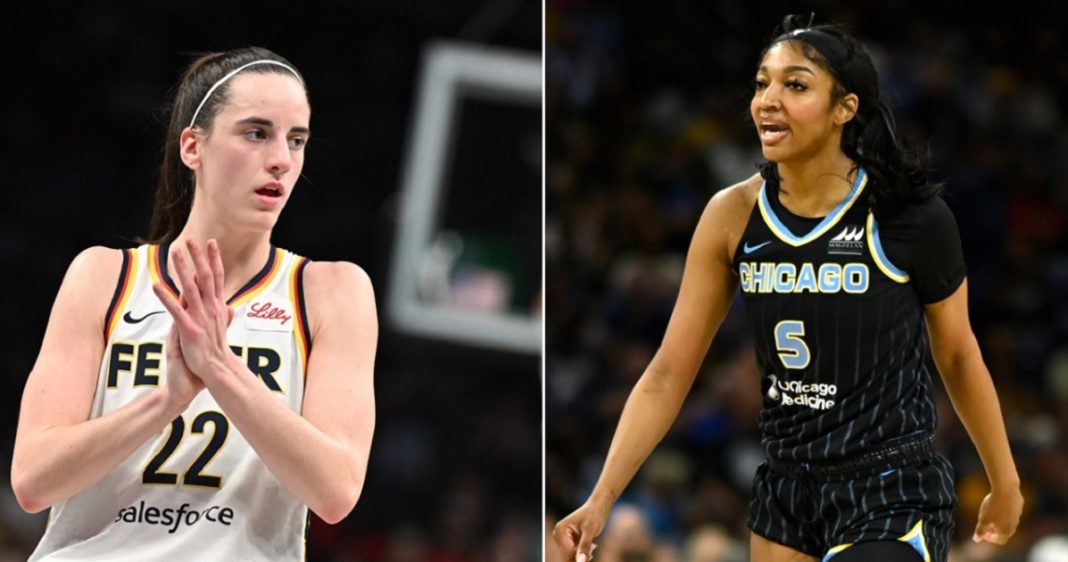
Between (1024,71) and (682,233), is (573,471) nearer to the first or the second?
(682,233)

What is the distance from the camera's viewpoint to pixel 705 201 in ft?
A: 32.0

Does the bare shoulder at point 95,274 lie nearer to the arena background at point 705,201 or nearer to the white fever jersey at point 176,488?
the white fever jersey at point 176,488

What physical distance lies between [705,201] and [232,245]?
679 centimetres

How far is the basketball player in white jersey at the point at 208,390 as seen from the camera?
2.90 metres

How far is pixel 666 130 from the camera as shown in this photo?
10422mm

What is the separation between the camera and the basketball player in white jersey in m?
2.90

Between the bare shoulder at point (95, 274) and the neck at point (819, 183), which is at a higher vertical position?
the neck at point (819, 183)

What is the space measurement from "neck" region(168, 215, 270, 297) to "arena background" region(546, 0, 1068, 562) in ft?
14.3

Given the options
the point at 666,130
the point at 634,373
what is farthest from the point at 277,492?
the point at 666,130

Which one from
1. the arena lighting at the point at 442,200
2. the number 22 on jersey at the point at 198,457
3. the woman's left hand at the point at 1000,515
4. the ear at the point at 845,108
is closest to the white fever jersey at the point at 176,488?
the number 22 on jersey at the point at 198,457

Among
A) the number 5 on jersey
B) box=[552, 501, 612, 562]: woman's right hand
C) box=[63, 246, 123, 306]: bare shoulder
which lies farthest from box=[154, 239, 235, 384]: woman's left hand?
the number 5 on jersey

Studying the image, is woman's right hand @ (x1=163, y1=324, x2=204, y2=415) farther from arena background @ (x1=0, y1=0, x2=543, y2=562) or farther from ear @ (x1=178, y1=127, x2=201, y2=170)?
arena background @ (x1=0, y1=0, x2=543, y2=562)

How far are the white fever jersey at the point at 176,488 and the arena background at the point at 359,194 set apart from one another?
284 cm

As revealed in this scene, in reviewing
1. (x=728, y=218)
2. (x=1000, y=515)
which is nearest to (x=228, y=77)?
(x=728, y=218)
